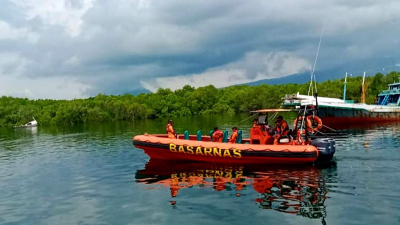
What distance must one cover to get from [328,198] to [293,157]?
5249mm

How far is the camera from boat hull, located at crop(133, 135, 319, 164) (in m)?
18.6

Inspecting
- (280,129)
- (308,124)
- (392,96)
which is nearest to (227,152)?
(280,129)

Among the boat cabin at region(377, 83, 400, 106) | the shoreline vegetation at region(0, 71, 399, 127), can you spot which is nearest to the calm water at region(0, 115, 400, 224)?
the boat cabin at region(377, 83, 400, 106)

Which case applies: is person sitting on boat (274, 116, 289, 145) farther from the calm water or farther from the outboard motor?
the calm water

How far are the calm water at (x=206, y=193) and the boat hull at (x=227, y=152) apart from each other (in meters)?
0.45

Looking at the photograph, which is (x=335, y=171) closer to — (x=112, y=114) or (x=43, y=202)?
(x=43, y=202)

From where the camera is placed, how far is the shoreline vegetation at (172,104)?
9538cm

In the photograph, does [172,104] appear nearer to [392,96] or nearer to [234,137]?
[392,96]

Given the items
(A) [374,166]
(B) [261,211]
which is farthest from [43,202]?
(A) [374,166]

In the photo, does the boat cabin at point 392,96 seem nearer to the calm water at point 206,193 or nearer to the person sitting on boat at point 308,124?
the calm water at point 206,193

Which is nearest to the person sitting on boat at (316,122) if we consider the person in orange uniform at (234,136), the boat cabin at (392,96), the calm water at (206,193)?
the calm water at (206,193)

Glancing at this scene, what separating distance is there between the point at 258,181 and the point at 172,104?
356ft

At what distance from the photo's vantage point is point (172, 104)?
408 ft

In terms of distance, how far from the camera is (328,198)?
13.4 m
